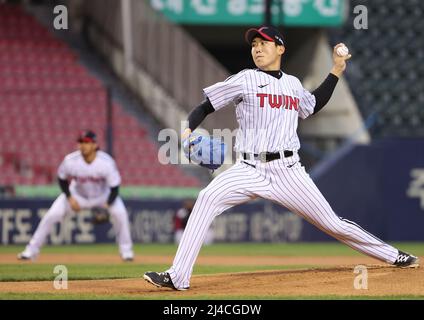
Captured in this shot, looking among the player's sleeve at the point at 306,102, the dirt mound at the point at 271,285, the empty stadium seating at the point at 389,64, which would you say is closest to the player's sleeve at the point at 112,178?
the dirt mound at the point at 271,285

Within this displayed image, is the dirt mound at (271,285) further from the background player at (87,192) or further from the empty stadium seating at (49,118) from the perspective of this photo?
the empty stadium seating at (49,118)

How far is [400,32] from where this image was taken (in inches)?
910

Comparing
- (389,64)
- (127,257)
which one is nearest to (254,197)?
(127,257)

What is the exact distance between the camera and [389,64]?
2264 cm

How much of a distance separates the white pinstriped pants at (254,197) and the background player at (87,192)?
559 centimetres

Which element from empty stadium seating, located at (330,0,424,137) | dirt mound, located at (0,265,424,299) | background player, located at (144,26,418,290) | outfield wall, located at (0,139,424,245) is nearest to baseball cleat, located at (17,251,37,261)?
dirt mound, located at (0,265,424,299)

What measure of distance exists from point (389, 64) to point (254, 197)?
1583 cm

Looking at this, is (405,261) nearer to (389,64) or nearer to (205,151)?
(205,151)

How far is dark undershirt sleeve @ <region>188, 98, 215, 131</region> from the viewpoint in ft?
23.9

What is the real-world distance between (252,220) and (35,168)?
14.3 feet

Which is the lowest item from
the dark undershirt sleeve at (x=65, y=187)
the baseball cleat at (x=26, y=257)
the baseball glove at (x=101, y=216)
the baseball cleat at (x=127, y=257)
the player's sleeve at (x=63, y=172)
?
the baseball cleat at (x=127, y=257)

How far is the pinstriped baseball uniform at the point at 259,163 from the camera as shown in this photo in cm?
727
